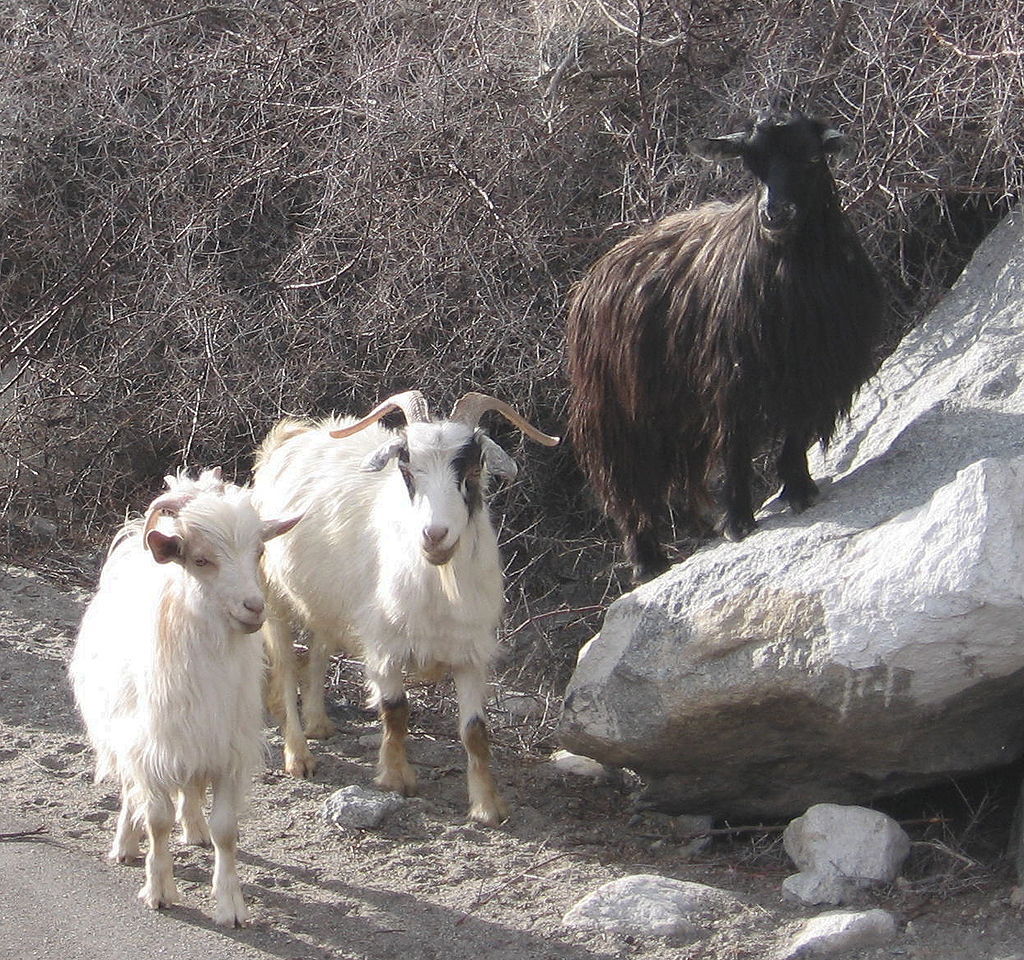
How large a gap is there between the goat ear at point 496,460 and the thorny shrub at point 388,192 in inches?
56.7

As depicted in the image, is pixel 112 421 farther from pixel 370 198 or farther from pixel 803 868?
pixel 803 868

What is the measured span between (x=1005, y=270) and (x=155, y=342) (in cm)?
479

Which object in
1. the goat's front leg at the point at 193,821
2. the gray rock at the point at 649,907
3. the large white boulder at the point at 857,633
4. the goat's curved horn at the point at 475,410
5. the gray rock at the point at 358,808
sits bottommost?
the gray rock at the point at 649,907

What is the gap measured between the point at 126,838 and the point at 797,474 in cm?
273

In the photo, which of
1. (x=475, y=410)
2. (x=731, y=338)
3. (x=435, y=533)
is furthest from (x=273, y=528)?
(x=731, y=338)

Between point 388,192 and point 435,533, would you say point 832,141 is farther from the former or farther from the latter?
point 388,192

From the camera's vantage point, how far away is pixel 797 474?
5098mm

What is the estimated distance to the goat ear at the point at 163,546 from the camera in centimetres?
428

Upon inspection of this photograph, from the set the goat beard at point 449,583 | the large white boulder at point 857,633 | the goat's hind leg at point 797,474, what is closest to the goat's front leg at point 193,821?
the goat beard at point 449,583

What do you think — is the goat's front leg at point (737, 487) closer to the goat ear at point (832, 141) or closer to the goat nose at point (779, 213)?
the goat nose at point (779, 213)

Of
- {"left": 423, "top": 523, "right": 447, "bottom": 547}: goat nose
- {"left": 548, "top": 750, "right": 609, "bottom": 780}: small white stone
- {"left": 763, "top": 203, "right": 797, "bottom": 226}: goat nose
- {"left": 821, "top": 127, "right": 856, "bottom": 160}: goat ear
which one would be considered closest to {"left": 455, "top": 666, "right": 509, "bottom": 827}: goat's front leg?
{"left": 548, "top": 750, "right": 609, "bottom": 780}: small white stone

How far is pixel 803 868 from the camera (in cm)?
452

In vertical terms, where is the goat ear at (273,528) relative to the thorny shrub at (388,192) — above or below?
below

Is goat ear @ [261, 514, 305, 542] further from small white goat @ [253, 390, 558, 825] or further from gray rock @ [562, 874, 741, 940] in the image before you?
gray rock @ [562, 874, 741, 940]
